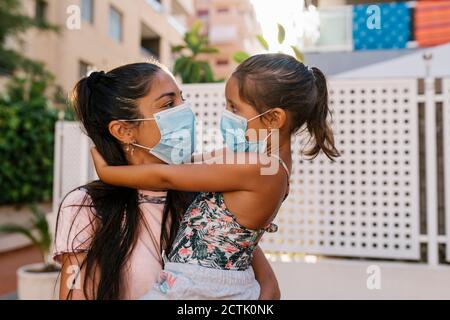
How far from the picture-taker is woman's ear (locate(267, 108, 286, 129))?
144 cm

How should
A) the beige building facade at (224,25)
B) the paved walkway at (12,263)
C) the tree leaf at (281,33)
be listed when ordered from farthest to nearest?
the beige building facade at (224,25) < the paved walkway at (12,263) < the tree leaf at (281,33)

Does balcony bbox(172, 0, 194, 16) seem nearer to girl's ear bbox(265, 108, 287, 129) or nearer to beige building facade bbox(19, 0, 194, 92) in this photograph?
beige building facade bbox(19, 0, 194, 92)

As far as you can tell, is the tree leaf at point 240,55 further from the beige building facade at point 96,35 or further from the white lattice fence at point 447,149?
the beige building facade at point 96,35

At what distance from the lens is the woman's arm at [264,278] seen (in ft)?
4.87

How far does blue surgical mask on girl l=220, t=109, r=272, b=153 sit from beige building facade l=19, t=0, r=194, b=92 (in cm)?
786

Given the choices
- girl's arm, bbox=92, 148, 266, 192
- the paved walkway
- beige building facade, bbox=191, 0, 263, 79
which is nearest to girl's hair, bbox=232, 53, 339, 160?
girl's arm, bbox=92, 148, 266, 192

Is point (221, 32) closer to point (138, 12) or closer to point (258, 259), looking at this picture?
point (138, 12)

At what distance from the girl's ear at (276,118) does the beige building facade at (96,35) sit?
798cm

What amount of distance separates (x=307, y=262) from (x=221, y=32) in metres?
35.8

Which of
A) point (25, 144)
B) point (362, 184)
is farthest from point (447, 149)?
point (25, 144)

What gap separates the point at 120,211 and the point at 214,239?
1.05 ft

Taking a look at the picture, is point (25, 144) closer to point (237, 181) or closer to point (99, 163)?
point (99, 163)

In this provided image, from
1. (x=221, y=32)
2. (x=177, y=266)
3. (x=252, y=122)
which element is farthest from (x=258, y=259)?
(x=221, y=32)

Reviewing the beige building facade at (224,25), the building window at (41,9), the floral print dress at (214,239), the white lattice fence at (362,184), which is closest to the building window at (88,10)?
the building window at (41,9)
